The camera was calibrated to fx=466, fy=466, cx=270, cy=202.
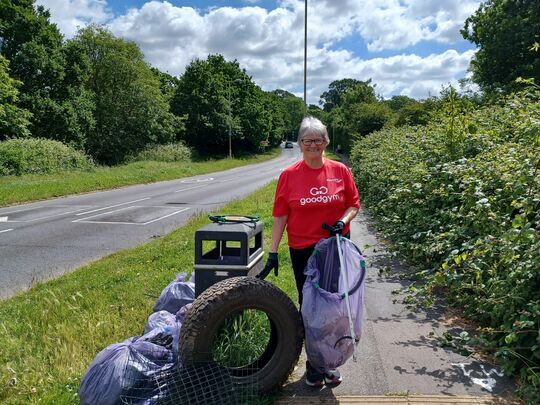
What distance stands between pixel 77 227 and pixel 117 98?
35478 mm

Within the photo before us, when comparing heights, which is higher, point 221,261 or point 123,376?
point 221,261

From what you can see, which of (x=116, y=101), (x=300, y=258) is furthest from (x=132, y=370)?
(x=116, y=101)

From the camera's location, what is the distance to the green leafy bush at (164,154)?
139 ft

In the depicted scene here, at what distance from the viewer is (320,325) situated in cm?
296

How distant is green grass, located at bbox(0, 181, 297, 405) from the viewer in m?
3.28

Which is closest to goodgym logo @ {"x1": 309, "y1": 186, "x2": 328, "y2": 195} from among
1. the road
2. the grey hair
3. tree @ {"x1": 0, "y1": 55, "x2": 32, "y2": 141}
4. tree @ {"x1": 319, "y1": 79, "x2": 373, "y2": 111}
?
the grey hair

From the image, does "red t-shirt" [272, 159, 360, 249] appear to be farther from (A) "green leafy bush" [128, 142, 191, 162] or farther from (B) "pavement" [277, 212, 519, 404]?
(A) "green leafy bush" [128, 142, 191, 162]

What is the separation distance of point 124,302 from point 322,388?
271 centimetres

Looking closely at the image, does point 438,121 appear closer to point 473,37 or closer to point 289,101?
point 473,37

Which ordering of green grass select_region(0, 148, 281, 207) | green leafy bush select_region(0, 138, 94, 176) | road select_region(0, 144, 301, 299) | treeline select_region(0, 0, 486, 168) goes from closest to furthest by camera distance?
1. road select_region(0, 144, 301, 299)
2. green grass select_region(0, 148, 281, 207)
3. green leafy bush select_region(0, 138, 94, 176)
4. treeline select_region(0, 0, 486, 168)

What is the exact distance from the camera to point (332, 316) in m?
2.94

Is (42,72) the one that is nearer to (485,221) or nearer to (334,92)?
(485,221)

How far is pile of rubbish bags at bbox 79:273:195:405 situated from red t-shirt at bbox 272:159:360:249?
1171mm

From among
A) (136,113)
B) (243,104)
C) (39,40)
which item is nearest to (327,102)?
(243,104)
